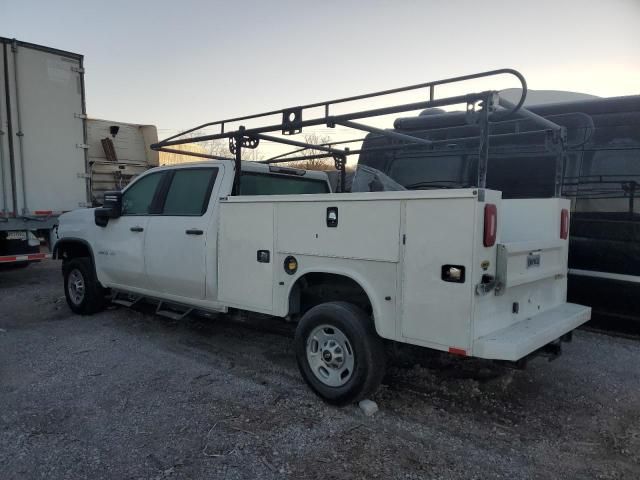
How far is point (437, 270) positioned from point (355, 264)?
0.63 meters

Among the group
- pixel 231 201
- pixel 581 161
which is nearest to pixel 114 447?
pixel 231 201

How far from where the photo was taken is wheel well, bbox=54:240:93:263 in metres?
6.26

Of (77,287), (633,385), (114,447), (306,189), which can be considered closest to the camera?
(114,447)

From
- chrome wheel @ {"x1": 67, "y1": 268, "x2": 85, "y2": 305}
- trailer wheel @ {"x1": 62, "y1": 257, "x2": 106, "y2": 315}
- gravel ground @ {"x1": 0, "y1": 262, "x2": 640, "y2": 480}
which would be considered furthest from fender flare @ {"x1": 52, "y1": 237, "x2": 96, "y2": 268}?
gravel ground @ {"x1": 0, "y1": 262, "x2": 640, "y2": 480}

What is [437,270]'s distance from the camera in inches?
120

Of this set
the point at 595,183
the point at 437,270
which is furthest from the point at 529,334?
the point at 595,183

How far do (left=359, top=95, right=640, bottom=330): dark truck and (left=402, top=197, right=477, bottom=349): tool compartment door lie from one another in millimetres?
1800

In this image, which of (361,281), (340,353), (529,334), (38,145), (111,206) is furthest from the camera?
(38,145)

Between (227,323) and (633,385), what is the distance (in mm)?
4088

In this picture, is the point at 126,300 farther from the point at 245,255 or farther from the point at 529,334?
the point at 529,334

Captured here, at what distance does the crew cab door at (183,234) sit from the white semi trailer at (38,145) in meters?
4.05

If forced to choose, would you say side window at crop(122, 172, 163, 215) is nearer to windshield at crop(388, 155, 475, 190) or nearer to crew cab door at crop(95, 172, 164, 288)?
crew cab door at crop(95, 172, 164, 288)

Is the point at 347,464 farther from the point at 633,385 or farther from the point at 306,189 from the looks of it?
the point at 306,189

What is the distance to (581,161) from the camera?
4.76m
